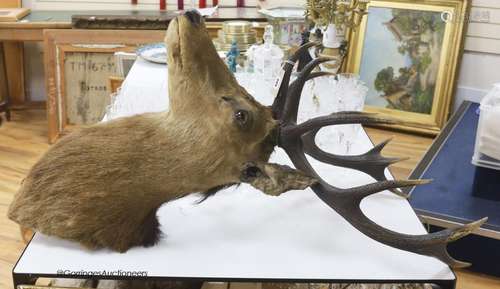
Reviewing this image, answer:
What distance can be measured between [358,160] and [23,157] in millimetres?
2207

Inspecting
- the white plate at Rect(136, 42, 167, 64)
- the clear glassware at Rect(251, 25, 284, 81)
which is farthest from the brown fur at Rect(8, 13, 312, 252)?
the white plate at Rect(136, 42, 167, 64)

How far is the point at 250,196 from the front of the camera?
4.21 ft

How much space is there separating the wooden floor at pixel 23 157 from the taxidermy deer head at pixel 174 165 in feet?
3.86

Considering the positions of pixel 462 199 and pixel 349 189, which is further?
pixel 462 199

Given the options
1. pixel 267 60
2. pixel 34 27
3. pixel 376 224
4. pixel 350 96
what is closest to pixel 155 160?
pixel 376 224

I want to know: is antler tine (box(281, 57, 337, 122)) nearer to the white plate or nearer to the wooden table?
the white plate

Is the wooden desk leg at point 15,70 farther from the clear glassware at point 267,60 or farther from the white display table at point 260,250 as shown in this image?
the white display table at point 260,250

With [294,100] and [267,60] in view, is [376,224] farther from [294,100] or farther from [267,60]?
[267,60]

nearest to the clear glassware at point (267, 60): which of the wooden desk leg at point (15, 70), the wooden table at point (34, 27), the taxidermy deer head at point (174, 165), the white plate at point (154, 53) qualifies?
the white plate at point (154, 53)

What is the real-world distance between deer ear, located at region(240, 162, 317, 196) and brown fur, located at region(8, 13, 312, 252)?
0.01 meters

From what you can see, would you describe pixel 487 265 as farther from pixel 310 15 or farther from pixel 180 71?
pixel 180 71

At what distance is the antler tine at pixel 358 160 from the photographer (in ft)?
A: 4.04

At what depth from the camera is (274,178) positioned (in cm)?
101

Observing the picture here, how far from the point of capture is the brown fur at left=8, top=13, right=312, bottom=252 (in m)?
0.99
